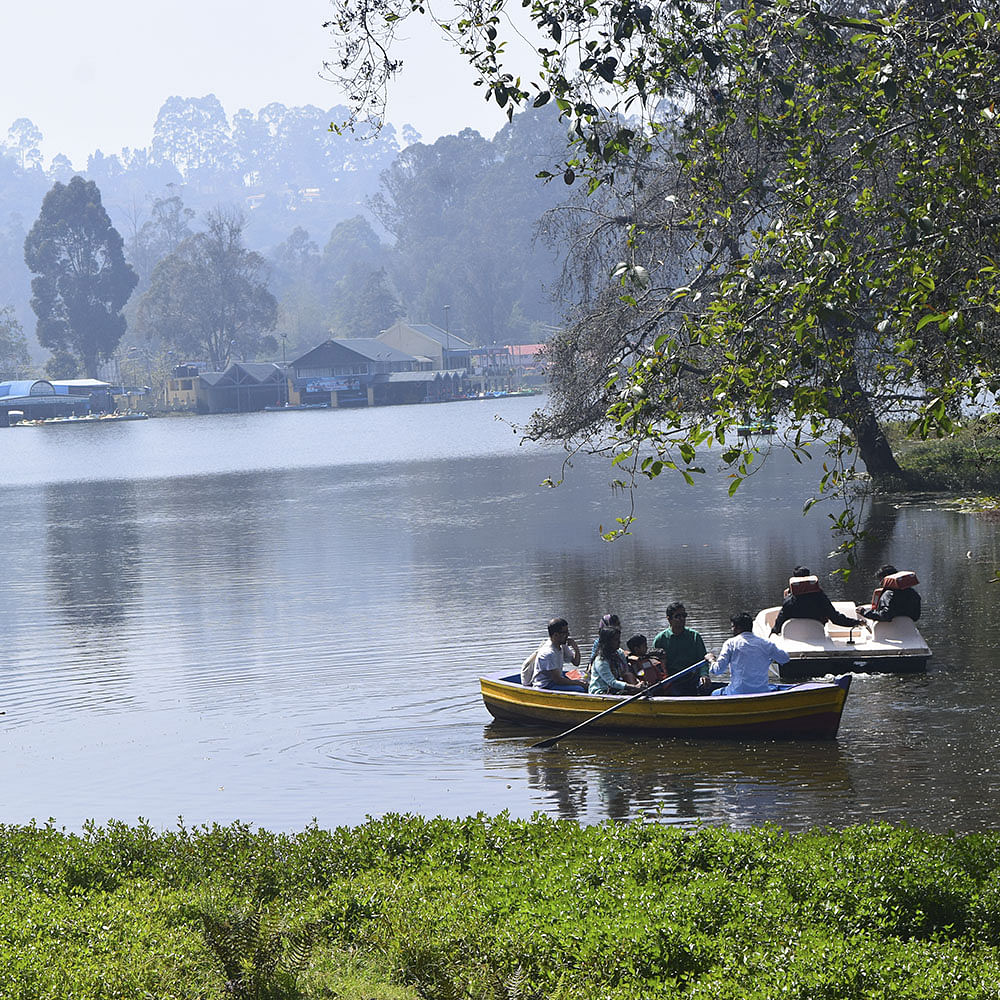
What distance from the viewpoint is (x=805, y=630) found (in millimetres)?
17094

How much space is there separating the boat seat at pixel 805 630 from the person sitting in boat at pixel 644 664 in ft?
7.81

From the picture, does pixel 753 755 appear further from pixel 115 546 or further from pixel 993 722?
pixel 115 546

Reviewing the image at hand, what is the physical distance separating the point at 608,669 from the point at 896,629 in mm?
4444

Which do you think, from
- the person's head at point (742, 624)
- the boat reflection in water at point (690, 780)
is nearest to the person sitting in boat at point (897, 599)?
the person's head at point (742, 624)

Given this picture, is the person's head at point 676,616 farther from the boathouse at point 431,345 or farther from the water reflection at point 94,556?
the boathouse at point 431,345

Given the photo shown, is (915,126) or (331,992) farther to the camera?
(915,126)

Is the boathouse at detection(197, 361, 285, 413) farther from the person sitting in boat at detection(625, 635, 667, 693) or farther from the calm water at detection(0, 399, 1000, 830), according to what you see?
the person sitting in boat at detection(625, 635, 667, 693)

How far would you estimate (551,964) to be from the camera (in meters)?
6.56

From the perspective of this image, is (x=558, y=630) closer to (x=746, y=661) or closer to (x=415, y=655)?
(x=746, y=661)

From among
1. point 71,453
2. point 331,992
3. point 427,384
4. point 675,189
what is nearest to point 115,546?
point 675,189

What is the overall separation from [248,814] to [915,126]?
8.54m

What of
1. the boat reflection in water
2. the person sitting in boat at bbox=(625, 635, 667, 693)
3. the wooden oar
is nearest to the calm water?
the boat reflection in water

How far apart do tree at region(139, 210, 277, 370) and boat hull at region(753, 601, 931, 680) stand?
496ft

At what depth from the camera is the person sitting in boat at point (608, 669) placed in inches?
591
